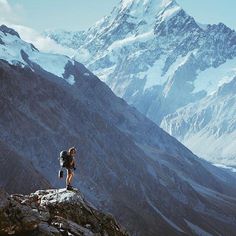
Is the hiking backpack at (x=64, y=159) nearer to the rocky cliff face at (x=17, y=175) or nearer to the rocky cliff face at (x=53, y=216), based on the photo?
the rocky cliff face at (x=53, y=216)

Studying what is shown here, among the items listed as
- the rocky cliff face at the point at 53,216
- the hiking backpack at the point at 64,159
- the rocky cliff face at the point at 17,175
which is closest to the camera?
the rocky cliff face at the point at 53,216

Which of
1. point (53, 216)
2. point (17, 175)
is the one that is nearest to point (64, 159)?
point (53, 216)

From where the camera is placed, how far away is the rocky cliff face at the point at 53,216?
24.4 metres

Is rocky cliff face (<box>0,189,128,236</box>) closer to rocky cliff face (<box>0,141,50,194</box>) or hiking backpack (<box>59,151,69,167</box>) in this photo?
hiking backpack (<box>59,151,69,167</box>)

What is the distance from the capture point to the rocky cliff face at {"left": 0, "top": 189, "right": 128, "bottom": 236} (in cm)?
2439

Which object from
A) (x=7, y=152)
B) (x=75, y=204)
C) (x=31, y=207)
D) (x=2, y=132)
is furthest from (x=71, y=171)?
(x=2, y=132)

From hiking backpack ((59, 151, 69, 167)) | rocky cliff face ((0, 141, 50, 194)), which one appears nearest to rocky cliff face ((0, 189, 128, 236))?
hiking backpack ((59, 151, 69, 167))

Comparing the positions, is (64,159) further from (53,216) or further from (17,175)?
(17,175)

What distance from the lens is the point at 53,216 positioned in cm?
2634

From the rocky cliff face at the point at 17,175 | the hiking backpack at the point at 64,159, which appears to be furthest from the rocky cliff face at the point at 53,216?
the rocky cliff face at the point at 17,175

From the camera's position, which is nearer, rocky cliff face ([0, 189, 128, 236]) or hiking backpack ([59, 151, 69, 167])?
rocky cliff face ([0, 189, 128, 236])

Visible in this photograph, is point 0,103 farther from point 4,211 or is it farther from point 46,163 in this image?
point 4,211

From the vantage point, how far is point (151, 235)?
183m

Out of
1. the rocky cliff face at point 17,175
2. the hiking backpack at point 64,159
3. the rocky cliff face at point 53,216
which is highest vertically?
the rocky cliff face at point 17,175
